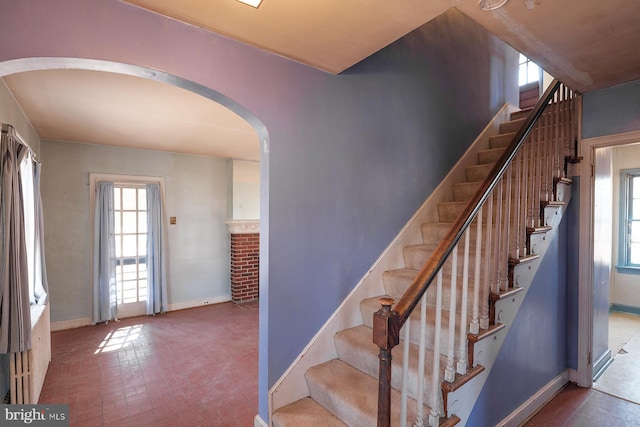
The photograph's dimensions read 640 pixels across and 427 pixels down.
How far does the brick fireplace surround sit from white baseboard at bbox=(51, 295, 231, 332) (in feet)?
0.88

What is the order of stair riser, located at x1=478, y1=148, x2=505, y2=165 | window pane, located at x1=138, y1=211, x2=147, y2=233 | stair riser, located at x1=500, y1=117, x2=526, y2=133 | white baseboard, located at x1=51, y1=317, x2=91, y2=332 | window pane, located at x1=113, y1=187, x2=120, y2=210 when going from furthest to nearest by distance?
window pane, located at x1=138, y1=211, x2=147, y2=233 < window pane, located at x1=113, y1=187, x2=120, y2=210 < white baseboard, located at x1=51, y1=317, x2=91, y2=332 < stair riser, located at x1=500, y1=117, x2=526, y2=133 < stair riser, located at x1=478, y1=148, x2=505, y2=165

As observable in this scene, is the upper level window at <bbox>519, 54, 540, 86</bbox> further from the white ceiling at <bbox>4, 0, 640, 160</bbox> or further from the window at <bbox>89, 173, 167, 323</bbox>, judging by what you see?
the window at <bbox>89, 173, 167, 323</bbox>

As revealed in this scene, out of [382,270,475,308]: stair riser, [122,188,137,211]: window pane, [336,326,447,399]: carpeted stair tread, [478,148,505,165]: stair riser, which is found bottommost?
[336,326,447,399]: carpeted stair tread

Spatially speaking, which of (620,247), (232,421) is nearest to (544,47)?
(232,421)

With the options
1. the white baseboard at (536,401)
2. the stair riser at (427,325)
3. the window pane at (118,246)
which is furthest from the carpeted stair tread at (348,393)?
the window pane at (118,246)

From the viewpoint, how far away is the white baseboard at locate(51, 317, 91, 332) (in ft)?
13.4

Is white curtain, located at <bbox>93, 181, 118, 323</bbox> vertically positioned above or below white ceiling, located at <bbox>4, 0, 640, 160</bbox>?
below

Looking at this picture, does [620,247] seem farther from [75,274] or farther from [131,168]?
[75,274]

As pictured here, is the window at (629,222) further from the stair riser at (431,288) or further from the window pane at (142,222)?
the window pane at (142,222)

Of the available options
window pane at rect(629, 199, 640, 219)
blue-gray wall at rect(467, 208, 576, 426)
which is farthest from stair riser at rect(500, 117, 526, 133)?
window pane at rect(629, 199, 640, 219)

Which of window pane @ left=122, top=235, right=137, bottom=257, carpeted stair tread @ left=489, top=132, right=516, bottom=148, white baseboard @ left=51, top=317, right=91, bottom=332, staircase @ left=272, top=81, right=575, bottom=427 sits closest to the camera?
staircase @ left=272, top=81, right=575, bottom=427

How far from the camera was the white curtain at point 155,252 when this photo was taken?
4719mm

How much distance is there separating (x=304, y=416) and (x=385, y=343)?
1022 millimetres

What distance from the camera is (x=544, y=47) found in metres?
1.95
